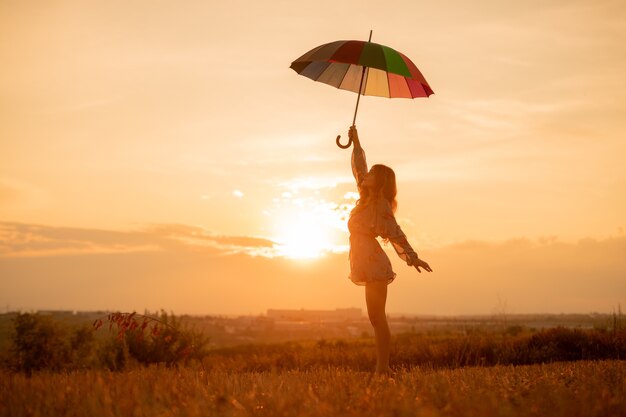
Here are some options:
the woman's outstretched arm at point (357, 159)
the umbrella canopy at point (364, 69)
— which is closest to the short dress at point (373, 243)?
the woman's outstretched arm at point (357, 159)

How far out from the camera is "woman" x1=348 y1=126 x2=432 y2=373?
29.8 feet

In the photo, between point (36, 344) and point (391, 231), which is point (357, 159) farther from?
point (36, 344)

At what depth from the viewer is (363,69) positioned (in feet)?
34.2

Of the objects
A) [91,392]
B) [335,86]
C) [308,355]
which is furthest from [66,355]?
[91,392]

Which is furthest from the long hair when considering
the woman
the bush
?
the bush

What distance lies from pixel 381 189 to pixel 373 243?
2.53 feet

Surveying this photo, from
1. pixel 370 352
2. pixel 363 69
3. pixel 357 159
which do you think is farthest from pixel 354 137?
pixel 370 352

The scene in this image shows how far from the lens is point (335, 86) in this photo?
1058cm

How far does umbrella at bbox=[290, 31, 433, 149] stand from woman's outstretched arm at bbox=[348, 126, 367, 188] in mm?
104

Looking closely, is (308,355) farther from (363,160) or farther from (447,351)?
(363,160)

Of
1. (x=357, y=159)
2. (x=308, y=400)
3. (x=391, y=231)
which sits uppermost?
(x=357, y=159)

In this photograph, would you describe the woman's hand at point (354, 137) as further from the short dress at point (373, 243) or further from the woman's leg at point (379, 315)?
the woman's leg at point (379, 315)

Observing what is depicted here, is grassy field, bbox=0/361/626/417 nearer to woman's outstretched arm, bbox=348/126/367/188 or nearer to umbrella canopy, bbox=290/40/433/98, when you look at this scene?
woman's outstretched arm, bbox=348/126/367/188

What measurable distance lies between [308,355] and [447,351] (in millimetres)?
3270
